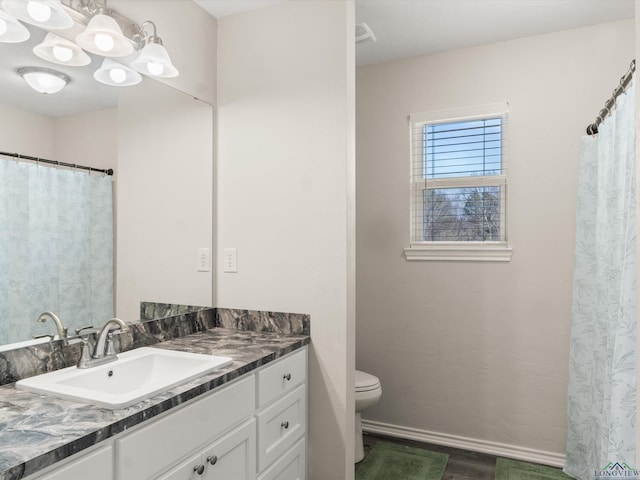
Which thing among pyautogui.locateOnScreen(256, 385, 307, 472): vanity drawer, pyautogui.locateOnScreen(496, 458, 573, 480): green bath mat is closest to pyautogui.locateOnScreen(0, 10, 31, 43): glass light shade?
pyautogui.locateOnScreen(256, 385, 307, 472): vanity drawer

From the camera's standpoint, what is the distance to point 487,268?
272 centimetres

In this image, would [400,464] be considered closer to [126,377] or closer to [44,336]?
[126,377]

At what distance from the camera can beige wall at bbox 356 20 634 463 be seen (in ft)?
8.31

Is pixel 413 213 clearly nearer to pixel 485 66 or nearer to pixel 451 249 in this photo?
pixel 451 249

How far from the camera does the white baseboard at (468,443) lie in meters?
2.56

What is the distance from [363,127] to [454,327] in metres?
1.48

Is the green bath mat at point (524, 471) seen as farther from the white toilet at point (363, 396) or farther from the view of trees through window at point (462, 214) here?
the view of trees through window at point (462, 214)

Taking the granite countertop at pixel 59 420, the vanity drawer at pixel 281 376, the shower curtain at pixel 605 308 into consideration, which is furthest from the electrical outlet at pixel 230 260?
the shower curtain at pixel 605 308

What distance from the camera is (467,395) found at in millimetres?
2773

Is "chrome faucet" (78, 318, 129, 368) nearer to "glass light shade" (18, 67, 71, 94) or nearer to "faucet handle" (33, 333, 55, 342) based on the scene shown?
"faucet handle" (33, 333, 55, 342)

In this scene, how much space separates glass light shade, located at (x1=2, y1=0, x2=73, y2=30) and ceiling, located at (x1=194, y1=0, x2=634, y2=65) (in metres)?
0.86

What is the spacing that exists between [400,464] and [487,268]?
1.28 m

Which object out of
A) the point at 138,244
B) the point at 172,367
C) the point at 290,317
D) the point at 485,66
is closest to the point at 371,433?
the point at 290,317

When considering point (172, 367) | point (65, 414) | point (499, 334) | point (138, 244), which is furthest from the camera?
point (499, 334)
